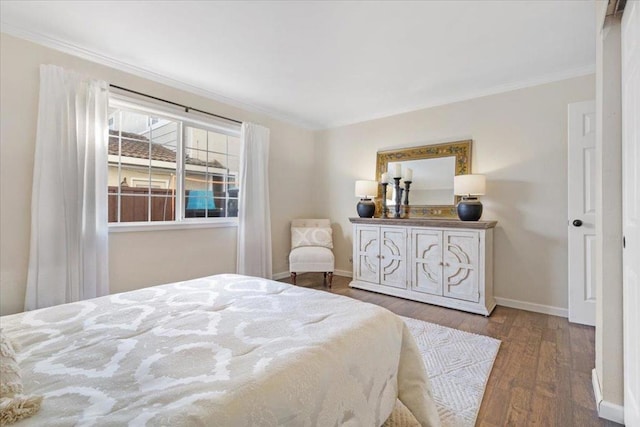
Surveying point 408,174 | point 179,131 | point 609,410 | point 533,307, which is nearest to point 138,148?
point 179,131

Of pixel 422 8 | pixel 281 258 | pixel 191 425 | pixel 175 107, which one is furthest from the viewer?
pixel 281 258

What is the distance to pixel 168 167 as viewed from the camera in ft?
10.3

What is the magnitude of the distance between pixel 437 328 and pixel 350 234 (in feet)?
6.82

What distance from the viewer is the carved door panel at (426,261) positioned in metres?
3.08

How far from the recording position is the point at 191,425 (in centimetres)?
60

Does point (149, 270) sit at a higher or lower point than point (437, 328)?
higher

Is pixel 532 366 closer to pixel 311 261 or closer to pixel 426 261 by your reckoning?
pixel 426 261

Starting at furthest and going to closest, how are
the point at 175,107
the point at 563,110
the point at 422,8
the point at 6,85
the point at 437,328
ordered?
the point at 175,107, the point at 563,110, the point at 437,328, the point at 6,85, the point at 422,8

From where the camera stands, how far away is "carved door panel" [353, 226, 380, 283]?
11.6 feet

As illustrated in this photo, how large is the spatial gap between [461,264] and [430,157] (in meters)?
1.38

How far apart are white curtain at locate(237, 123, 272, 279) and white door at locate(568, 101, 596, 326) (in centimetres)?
318

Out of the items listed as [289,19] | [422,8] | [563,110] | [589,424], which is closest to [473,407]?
[589,424]

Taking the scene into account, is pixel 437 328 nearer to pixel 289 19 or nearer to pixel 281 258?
pixel 281 258

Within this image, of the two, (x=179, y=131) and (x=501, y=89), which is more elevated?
(x=501, y=89)
